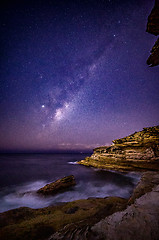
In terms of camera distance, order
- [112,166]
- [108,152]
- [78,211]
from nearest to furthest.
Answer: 1. [78,211]
2. [112,166]
3. [108,152]

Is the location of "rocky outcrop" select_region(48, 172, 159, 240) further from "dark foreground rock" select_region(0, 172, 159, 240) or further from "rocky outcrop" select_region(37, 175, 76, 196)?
"rocky outcrop" select_region(37, 175, 76, 196)

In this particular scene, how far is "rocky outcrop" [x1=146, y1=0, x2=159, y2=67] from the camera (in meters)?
7.05

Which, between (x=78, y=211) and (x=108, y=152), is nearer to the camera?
(x=78, y=211)

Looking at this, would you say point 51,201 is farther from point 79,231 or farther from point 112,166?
point 112,166

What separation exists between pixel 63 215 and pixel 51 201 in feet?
11.7

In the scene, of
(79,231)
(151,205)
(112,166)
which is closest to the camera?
(79,231)

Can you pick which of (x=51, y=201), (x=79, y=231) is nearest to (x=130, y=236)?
(x=79, y=231)

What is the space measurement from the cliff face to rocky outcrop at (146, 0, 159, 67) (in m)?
12.1

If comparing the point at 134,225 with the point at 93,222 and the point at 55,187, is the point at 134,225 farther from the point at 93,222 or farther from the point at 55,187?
the point at 55,187

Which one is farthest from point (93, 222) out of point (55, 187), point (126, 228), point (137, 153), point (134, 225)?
point (137, 153)

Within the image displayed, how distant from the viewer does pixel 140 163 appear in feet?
51.4

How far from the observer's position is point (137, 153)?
1648 cm

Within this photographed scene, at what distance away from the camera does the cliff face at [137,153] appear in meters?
15.0

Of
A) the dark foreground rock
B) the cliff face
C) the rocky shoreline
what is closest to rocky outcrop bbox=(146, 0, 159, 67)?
→ the rocky shoreline
